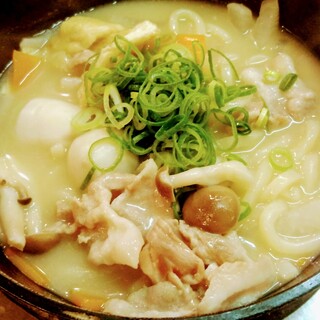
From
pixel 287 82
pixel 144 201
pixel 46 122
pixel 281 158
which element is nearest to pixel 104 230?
pixel 144 201

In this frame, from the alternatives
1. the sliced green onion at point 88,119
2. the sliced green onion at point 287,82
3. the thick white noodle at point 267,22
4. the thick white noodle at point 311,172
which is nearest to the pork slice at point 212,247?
the thick white noodle at point 311,172

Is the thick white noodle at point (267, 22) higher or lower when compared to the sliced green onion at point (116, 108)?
lower

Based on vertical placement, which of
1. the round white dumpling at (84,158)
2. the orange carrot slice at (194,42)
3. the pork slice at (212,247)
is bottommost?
the pork slice at (212,247)

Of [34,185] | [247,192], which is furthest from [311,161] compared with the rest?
[34,185]

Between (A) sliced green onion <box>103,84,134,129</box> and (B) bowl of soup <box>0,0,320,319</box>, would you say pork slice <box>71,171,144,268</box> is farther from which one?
(A) sliced green onion <box>103,84,134,129</box>

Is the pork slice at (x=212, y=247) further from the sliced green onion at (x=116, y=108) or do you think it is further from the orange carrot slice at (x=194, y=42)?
the orange carrot slice at (x=194, y=42)

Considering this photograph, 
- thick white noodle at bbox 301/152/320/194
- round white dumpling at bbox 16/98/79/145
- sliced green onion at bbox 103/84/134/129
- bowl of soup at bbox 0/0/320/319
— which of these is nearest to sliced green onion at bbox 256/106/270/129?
bowl of soup at bbox 0/0/320/319
